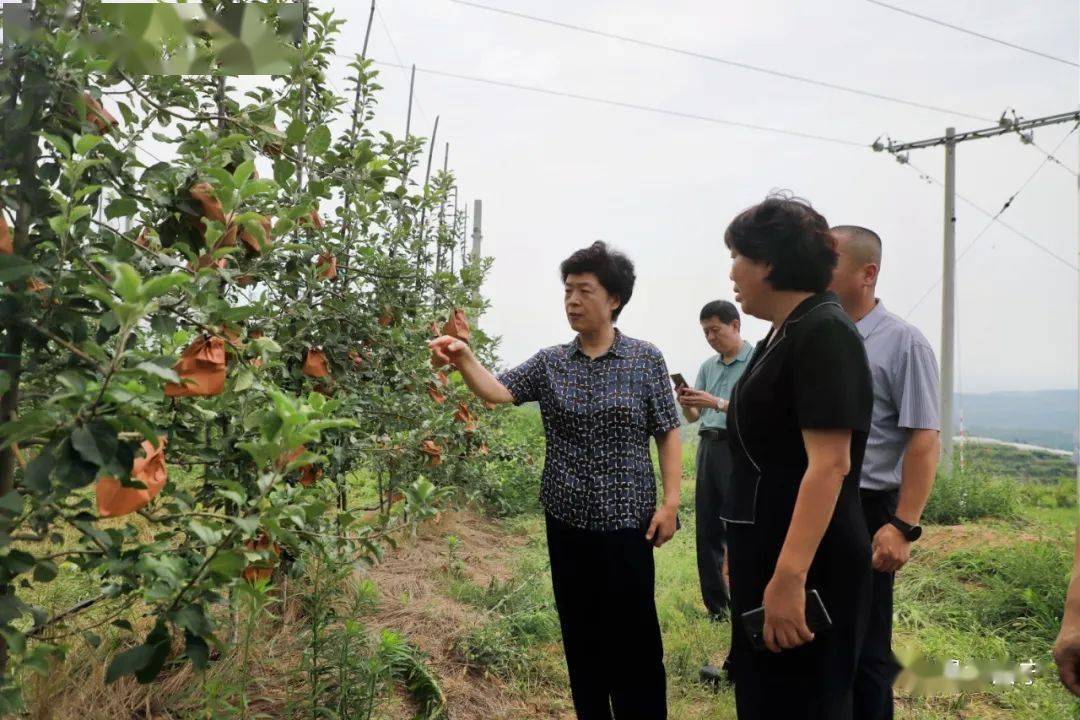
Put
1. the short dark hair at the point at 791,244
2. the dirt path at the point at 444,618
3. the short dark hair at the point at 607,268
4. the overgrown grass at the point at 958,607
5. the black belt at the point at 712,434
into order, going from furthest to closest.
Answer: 1. the black belt at the point at 712,434
2. the overgrown grass at the point at 958,607
3. the dirt path at the point at 444,618
4. the short dark hair at the point at 607,268
5. the short dark hair at the point at 791,244

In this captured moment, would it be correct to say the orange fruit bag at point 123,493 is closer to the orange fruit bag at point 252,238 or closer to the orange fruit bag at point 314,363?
the orange fruit bag at point 252,238

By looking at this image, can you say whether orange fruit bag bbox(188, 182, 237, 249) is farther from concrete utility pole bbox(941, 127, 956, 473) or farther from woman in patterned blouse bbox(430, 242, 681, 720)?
concrete utility pole bbox(941, 127, 956, 473)

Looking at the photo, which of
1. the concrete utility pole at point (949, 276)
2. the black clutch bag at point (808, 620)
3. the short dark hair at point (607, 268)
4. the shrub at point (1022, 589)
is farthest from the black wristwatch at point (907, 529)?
the concrete utility pole at point (949, 276)

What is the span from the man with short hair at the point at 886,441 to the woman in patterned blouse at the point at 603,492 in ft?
1.86

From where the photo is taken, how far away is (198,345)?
128 cm

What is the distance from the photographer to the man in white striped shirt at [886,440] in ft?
7.00

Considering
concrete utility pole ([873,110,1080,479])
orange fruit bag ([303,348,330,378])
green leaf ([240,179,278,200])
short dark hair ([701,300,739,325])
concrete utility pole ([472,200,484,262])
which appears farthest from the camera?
concrete utility pole ([472,200,484,262])

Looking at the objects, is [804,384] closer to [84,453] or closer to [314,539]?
[314,539]

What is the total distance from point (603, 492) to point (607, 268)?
0.69 m

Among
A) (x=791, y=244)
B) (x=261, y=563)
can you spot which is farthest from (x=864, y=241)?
(x=261, y=563)

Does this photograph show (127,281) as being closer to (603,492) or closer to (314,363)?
(314,363)

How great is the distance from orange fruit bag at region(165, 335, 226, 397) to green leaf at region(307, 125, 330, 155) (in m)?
0.50

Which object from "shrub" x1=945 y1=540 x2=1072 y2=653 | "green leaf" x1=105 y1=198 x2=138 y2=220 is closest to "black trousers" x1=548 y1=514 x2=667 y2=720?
"green leaf" x1=105 y1=198 x2=138 y2=220

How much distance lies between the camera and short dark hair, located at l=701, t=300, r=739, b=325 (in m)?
4.05
